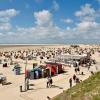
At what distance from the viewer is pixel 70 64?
52312 mm

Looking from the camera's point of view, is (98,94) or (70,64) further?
(70,64)

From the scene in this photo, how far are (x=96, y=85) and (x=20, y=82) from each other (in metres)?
18.5

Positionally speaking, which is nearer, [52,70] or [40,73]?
[40,73]

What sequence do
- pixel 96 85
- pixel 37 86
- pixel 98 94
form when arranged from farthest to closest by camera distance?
1. pixel 37 86
2. pixel 96 85
3. pixel 98 94

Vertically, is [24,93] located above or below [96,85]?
A: below

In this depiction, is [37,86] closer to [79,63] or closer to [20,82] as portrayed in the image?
[20,82]

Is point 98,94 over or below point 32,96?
over

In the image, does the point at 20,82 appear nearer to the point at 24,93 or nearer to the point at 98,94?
the point at 24,93

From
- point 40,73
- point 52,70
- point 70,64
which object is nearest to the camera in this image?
point 40,73

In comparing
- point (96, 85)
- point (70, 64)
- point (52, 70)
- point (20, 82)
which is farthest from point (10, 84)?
point (70, 64)

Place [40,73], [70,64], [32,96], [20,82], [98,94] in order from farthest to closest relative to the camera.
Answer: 1. [70,64]
2. [40,73]
3. [20,82]
4. [32,96]
5. [98,94]

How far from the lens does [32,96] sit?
83.7 feet

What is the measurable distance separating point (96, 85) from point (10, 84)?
17.8m

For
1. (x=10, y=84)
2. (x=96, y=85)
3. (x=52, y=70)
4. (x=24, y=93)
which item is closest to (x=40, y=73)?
(x=52, y=70)
